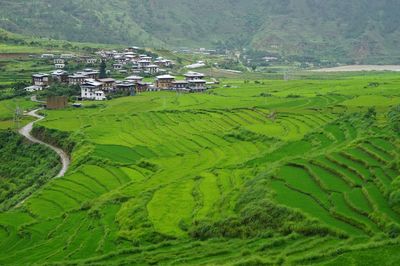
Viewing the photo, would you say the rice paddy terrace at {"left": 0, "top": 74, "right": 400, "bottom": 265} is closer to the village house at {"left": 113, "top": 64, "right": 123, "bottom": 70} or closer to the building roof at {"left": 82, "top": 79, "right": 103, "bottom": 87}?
the building roof at {"left": 82, "top": 79, "right": 103, "bottom": 87}

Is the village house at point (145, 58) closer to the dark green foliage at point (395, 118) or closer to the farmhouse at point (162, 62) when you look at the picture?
the farmhouse at point (162, 62)

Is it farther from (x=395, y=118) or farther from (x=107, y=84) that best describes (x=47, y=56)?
(x=395, y=118)

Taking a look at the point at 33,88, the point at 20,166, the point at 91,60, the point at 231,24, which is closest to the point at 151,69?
the point at 91,60

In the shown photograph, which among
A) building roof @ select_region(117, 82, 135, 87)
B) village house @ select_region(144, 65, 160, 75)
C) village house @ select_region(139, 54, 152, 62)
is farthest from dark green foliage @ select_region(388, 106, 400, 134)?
village house @ select_region(139, 54, 152, 62)

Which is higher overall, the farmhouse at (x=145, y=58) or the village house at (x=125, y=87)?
the farmhouse at (x=145, y=58)

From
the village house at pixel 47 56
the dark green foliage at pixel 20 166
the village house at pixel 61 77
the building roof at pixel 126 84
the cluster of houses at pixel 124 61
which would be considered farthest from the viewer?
the village house at pixel 47 56

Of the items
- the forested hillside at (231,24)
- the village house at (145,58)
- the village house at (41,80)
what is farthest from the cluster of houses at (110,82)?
the forested hillside at (231,24)

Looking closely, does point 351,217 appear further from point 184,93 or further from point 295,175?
point 184,93
